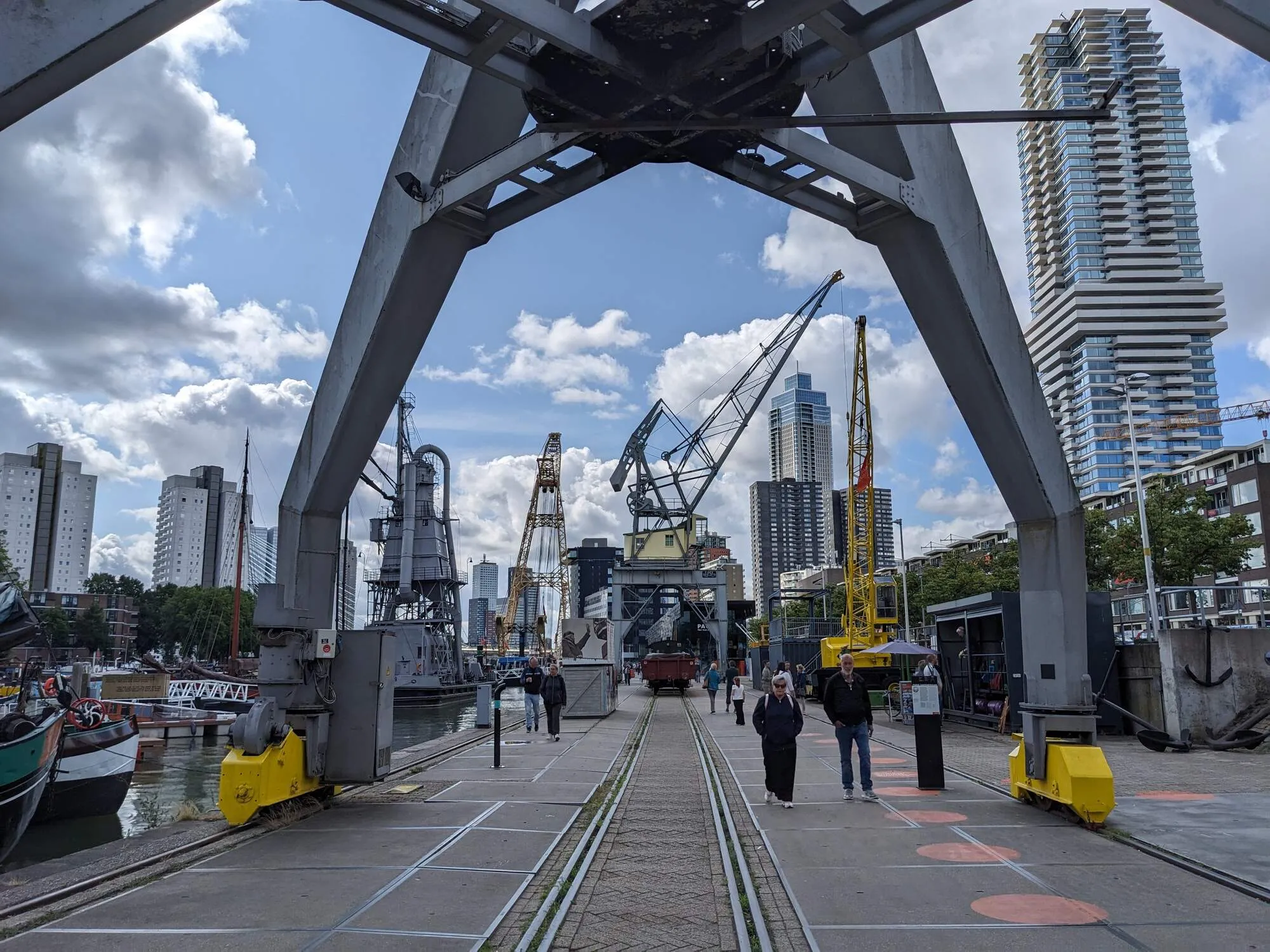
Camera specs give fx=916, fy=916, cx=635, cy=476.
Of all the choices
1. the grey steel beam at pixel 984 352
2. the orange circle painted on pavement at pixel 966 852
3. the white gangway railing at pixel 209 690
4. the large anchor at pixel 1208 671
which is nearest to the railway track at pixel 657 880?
the orange circle painted on pavement at pixel 966 852

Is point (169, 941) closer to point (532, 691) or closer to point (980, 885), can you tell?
point (980, 885)

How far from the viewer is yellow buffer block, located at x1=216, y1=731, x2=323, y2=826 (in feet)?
29.8

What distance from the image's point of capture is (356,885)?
270 inches

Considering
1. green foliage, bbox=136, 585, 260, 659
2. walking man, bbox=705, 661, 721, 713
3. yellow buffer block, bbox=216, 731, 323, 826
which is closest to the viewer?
yellow buffer block, bbox=216, 731, 323, 826

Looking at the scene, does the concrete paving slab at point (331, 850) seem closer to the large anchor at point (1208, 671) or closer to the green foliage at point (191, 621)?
the large anchor at point (1208, 671)

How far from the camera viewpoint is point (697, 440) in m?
60.7

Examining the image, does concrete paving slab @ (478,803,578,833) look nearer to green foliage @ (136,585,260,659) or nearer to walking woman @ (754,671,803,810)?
walking woman @ (754,671,803,810)

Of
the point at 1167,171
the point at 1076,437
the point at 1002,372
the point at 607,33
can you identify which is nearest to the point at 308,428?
the point at 607,33

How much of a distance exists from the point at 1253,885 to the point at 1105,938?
186cm

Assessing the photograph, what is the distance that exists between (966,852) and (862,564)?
35990 mm

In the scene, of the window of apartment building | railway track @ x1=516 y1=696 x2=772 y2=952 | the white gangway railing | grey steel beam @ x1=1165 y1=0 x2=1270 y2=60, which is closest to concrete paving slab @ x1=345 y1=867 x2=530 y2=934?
railway track @ x1=516 y1=696 x2=772 y2=952

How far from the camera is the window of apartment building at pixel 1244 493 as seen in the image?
6475 centimetres

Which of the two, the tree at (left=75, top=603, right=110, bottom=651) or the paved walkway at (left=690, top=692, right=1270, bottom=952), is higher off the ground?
the tree at (left=75, top=603, right=110, bottom=651)

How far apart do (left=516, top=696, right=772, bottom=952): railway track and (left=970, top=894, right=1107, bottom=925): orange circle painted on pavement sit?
1.58m
